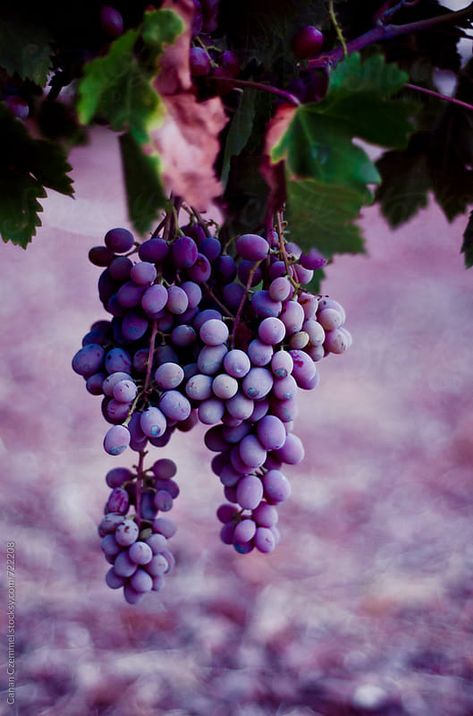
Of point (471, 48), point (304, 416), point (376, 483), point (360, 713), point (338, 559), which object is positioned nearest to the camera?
point (471, 48)

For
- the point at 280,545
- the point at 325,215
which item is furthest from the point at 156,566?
the point at 280,545

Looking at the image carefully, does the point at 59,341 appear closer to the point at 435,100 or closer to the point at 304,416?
the point at 304,416

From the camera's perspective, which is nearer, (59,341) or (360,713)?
(360,713)

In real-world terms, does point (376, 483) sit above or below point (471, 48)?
below

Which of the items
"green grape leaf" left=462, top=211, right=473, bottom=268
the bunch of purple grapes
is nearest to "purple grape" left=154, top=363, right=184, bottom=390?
the bunch of purple grapes

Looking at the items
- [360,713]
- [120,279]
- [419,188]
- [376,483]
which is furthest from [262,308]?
[376,483]

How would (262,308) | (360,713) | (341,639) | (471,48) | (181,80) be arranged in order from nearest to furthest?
(181,80), (262,308), (471,48), (360,713), (341,639)

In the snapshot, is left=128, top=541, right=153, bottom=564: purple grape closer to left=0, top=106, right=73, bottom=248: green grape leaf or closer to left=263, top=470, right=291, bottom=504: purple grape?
left=263, top=470, right=291, bottom=504: purple grape
